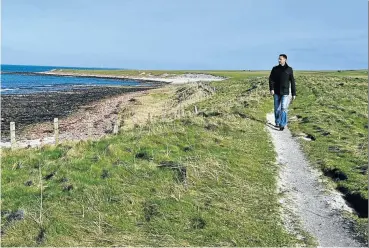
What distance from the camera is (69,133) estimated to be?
3122 centimetres

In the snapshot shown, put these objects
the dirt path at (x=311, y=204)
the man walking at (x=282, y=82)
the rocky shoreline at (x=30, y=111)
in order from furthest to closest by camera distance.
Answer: the rocky shoreline at (x=30, y=111)
the man walking at (x=282, y=82)
the dirt path at (x=311, y=204)

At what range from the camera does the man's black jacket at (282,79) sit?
54.4 ft

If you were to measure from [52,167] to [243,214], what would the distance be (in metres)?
6.68

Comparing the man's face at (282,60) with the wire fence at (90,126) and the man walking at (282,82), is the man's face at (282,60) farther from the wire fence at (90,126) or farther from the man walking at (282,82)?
the wire fence at (90,126)

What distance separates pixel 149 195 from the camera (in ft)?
32.9

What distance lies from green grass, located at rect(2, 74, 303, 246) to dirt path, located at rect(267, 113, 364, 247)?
0.36 metres

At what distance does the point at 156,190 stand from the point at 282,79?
8749mm

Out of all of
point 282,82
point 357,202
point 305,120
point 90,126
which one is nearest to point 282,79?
point 282,82

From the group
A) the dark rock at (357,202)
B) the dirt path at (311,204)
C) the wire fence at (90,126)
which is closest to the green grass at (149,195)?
the dirt path at (311,204)

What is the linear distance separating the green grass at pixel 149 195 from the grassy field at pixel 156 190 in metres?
0.02

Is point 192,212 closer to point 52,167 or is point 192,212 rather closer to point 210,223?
point 210,223

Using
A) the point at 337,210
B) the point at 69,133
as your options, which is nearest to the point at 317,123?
the point at 337,210

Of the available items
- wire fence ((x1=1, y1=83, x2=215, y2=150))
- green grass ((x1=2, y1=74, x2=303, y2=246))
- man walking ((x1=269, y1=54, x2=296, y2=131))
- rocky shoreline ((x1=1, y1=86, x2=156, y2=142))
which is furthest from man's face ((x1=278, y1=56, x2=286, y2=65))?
rocky shoreline ((x1=1, y1=86, x2=156, y2=142))

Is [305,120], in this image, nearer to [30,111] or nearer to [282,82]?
[282,82]
